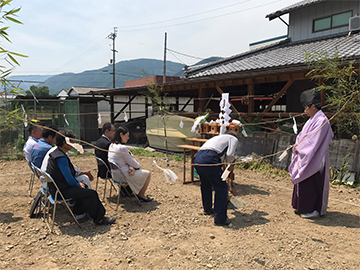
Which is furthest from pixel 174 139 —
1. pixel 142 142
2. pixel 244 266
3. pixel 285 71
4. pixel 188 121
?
pixel 244 266

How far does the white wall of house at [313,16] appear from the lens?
9.52 meters

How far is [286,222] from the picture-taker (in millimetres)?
3715

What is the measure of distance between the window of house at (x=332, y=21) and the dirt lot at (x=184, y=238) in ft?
25.7

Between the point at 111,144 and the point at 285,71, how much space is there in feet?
15.9

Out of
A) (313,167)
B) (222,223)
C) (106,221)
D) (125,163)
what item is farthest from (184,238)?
(313,167)

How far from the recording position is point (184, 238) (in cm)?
322

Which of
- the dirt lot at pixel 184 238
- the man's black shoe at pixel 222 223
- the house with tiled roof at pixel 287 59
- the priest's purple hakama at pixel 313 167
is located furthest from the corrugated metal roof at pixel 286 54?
the man's black shoe at pixel 222 223

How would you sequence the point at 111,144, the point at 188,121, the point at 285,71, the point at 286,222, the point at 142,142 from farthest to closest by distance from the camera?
the point at 142,142, the point at 188,121, the point at 285,71, the point at 111,144, the point at 286,222

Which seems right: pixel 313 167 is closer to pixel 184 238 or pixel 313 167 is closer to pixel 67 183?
pixel 184 238

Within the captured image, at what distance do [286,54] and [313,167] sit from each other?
264 inches

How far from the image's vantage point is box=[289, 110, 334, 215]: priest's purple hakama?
3771mm

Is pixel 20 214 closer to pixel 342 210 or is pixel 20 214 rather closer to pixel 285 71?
pixel 342 210

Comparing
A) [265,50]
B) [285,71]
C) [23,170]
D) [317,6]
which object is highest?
[317,6]

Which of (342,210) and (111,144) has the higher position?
(111,144)
